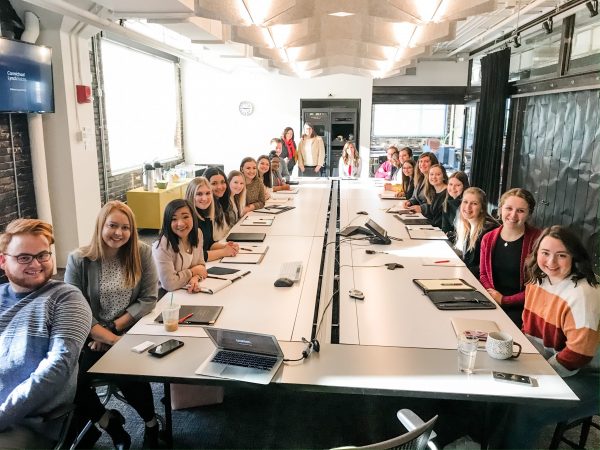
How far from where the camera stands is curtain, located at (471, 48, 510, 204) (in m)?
6.75

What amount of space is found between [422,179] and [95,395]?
4484mm

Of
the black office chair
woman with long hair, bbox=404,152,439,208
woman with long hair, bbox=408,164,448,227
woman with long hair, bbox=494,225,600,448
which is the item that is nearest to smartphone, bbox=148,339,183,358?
woman with long hair, bbox=494,225,600,448

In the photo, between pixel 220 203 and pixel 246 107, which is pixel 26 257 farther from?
pixel 246 107

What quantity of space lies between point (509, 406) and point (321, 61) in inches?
180

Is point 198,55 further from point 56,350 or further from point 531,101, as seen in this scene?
point 56,350

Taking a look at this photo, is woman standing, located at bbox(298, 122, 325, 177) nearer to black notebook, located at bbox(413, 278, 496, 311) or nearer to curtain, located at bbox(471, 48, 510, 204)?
curtain, located at bbox(471, 48, 510, 204)

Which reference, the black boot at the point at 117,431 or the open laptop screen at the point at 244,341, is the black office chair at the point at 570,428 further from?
the black boot at the point at 117,431

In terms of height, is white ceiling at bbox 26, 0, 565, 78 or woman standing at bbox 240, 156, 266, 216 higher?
white ceiling at bbox 26, 0, 565, 78

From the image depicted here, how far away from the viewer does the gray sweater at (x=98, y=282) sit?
235 cm

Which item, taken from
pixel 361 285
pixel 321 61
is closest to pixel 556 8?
pixel 321 61

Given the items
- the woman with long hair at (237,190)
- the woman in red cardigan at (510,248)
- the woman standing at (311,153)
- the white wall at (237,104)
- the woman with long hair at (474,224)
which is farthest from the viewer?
the white wall at (237,104)

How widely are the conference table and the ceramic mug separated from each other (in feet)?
0.09

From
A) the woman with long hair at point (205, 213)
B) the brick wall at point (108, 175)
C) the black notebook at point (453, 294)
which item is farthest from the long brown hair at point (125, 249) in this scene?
the brick wall at point (108, 175)

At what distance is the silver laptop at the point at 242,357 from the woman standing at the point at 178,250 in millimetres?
803
